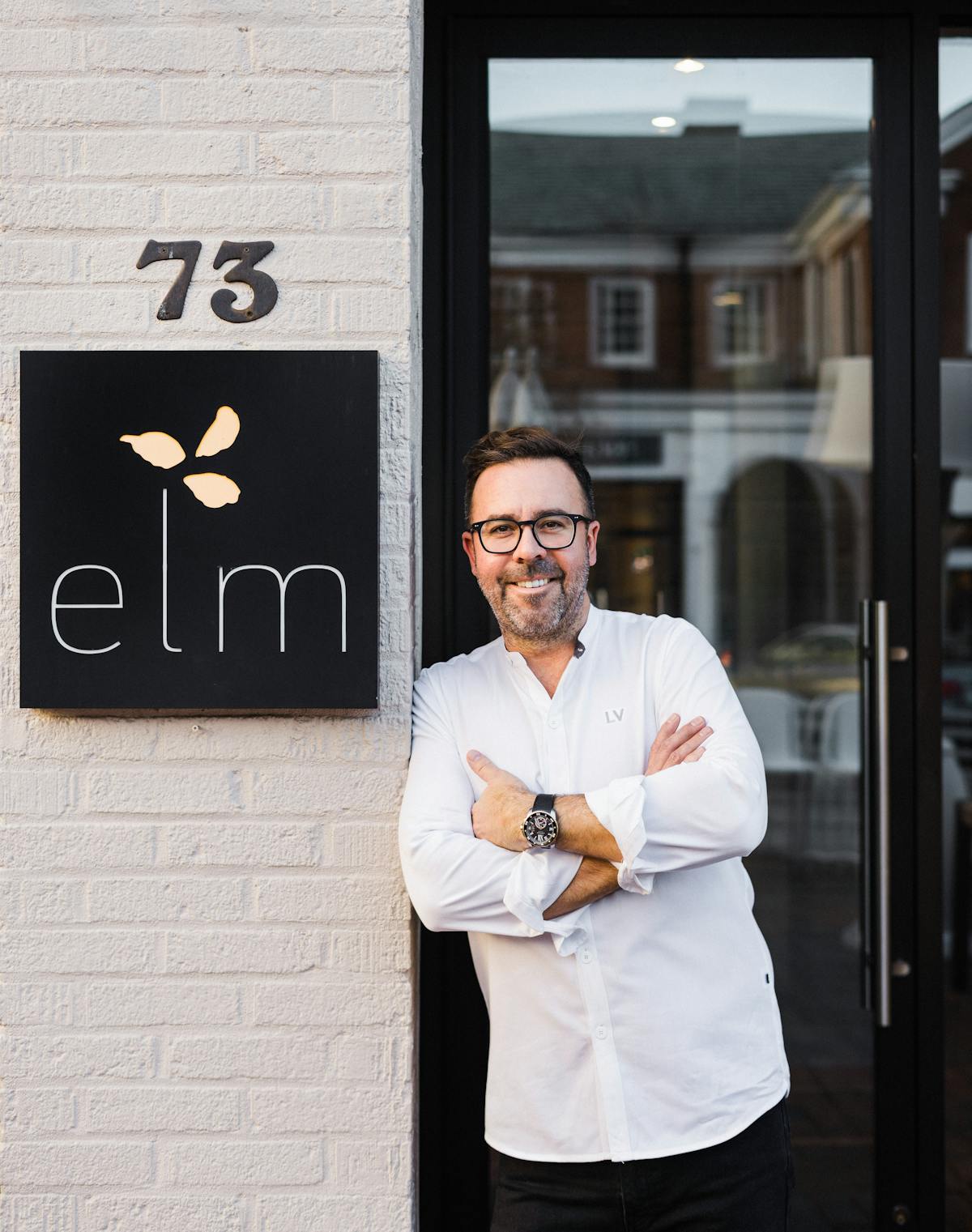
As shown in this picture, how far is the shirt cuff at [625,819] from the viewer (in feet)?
5.31

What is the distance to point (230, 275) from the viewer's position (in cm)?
189

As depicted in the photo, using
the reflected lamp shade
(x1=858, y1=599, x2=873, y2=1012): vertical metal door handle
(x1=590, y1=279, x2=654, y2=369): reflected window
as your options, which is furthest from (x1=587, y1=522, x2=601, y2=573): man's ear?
(x1=590, y1=279, x2=654, y2=369): reflected window

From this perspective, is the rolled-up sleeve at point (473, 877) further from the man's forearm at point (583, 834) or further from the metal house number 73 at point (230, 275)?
the metal house number 73 at point (230, 275)

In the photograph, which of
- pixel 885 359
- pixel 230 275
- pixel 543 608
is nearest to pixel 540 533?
pixel 543 608

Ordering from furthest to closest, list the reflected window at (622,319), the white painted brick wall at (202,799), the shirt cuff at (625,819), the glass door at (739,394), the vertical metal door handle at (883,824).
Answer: the reflected window at (622,319) → the glass door at (739,394) → the vertical metal door handle at (883,824) → the white painted brick wall at (202,799) → the shirt cuff at (625,819)

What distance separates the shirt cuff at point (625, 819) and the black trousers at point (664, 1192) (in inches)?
16.4

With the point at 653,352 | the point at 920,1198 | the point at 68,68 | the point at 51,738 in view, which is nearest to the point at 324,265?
the point at 68,68

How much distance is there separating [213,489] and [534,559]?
0.51 meters

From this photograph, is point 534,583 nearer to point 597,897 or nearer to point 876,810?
point 597,897

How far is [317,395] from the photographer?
185 centimetres

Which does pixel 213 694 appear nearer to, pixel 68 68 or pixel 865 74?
pixel 68 68

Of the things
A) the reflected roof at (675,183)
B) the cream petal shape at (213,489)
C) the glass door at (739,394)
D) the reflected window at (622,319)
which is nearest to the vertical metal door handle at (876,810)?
the cream petal shape at (213,489)

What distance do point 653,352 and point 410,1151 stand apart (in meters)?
9.20

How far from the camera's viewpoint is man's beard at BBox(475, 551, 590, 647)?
1.83 metres
